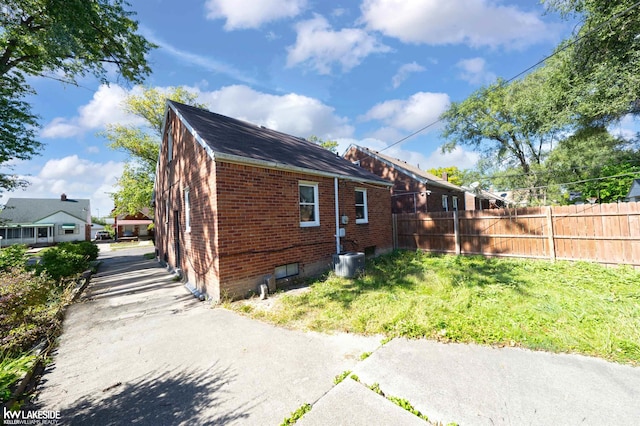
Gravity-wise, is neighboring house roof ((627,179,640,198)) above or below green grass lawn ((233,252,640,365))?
above

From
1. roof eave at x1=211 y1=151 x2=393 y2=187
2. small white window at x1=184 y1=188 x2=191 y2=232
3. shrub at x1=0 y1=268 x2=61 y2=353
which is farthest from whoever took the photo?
small white window at x1=184 y1=188 x2=191 y2=232

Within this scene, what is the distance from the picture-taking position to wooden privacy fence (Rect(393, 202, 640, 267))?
22.7 feet

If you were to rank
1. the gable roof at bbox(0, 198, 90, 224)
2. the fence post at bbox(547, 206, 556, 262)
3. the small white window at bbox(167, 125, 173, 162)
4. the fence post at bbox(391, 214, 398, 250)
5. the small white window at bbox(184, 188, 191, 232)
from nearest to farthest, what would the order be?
Result: the small white window at bbox(184, 188, 191, 232) → the fence post at bbox(547, 206, 556, 262) → the small white window at bbox(167, 125, 173, 162) → the fence post at bbox(391, 214, 398, 250) → the gable roof at bbox(0, 198, 90, 224)

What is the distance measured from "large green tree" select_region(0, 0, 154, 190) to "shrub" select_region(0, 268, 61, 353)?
7.02 meters

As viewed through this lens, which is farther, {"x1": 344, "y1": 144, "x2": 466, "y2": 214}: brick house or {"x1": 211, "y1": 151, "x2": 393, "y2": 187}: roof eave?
{"x1": 344, "y1": 144, "x2": 466, "y2": 214}: brick house

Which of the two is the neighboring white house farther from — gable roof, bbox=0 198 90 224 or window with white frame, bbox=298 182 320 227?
window with white frame, bbox=298 182 320 227

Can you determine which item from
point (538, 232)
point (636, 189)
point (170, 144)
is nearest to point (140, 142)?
point (170, 144)

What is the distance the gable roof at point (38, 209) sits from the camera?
30828 millimetres

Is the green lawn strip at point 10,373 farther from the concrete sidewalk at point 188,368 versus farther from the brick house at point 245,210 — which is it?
the brick house at point 245,210

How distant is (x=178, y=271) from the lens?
9094mm

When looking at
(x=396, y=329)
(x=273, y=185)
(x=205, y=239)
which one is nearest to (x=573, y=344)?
(x=396, y=329)

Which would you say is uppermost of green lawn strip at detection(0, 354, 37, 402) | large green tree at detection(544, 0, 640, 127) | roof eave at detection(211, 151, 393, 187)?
large green tree at detection(544, 0, 640, 127)

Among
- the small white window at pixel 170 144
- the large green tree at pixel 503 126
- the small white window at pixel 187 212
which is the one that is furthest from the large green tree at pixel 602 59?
the small white window at pixel 170 144

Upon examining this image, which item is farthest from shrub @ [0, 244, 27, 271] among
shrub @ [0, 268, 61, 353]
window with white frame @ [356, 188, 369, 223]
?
window with white frame @ [356, 188, 369, 223]
